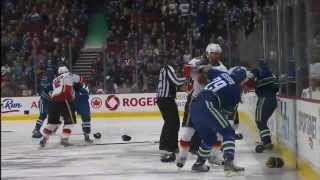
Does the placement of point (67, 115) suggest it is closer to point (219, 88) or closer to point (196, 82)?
point (196, 82)

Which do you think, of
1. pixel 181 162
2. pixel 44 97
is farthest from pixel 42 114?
pixel 181 162

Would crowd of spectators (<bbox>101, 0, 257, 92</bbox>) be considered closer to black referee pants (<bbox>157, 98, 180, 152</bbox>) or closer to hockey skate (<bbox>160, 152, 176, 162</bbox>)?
black referee pants (<bbox>157, 98, 180, 152</bbox>)

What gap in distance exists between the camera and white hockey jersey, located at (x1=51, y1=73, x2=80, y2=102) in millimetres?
8906

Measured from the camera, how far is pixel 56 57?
45.6ft

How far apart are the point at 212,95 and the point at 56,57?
8517 mm

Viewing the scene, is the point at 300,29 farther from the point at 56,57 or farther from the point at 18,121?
the point at 18,121

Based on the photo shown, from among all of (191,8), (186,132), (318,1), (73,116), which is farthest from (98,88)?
(318,1)

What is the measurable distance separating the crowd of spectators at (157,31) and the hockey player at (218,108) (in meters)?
6.49

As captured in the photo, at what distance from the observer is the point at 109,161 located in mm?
7410

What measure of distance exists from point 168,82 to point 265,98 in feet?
4.45

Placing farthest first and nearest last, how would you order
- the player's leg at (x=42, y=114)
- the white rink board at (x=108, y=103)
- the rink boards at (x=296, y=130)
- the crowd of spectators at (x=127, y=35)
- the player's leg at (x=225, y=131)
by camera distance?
the white rink board at (x=108, y=103) → the crowd of spectators at (x=127, y=35) → the player's leg at (x=42, y=114) → the player's leg at (x=225, y=131) → the rink boards at (x=296, y=130)

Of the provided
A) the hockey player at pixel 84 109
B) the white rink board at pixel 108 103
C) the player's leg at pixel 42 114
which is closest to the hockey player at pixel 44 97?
the player's leg at pixel 42 114

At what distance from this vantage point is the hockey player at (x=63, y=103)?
29.3ft

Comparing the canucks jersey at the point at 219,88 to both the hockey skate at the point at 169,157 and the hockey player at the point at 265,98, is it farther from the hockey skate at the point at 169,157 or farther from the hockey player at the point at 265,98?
the hockey player at the point at 265,98
